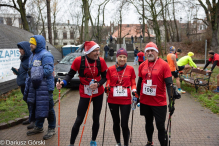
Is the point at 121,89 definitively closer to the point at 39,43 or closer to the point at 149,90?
the point at 149,90

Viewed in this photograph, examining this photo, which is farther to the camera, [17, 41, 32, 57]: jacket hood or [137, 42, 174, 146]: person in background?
[17, 41, 32, 57]: jacket hood

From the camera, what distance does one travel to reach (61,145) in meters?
3.78

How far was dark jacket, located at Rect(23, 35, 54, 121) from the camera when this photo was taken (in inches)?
144

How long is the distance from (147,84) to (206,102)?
4.59m

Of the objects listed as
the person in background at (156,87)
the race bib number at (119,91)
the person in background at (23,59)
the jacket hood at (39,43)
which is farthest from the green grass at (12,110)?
the person in background at (156,87)

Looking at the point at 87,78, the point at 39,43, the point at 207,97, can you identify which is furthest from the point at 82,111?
the point at 207,97

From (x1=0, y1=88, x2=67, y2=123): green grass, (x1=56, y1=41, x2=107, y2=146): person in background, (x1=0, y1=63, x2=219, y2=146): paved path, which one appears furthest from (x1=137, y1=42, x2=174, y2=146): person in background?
(x1=0, y1=88, x2=67, y2=123): green grass

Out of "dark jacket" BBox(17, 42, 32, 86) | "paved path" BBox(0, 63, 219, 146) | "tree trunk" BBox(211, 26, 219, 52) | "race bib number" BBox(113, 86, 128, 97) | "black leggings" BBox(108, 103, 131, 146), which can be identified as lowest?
"paved path" BBox(0, 63, 219, 146)

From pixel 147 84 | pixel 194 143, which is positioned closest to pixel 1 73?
pixel 147 84

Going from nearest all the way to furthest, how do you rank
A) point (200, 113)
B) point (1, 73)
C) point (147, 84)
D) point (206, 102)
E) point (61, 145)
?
point (147, 84)
point (61, 145)
point (200, 113)
point (206, 102)
point (1, 73)

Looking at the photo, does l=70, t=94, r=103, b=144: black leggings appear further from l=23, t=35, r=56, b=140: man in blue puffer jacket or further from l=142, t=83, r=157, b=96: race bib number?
l=142, t=83, r=157, b=96: race bib number

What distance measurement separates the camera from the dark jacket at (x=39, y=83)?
3670 millimetres

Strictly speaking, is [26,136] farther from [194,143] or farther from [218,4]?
[218,4]

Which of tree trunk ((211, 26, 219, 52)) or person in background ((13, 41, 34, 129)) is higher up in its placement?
tree trunk ((211, 26, 219, 52))
